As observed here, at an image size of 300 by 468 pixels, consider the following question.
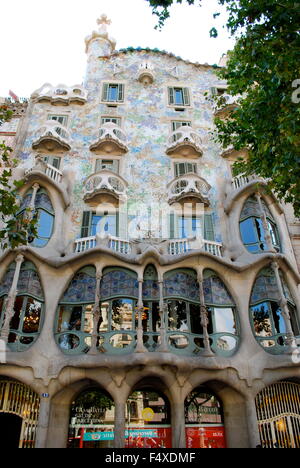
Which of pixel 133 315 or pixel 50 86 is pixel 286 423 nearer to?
pixel 133 315

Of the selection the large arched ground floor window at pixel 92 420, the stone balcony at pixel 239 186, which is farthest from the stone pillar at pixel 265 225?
the large arched ground floor window at pixel 92 420

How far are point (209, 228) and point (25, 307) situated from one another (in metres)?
9.20

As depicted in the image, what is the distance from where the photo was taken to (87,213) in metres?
17.9

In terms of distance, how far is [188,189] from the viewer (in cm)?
1797

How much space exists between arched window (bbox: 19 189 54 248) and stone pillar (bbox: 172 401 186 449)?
8586 mm

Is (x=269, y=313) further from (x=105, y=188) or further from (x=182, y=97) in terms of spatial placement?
(x=182, y=97)

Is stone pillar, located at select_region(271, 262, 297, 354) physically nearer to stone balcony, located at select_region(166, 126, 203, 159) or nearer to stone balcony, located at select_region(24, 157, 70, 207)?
stone balcony, located at select_region(166, 126, 203, 159)

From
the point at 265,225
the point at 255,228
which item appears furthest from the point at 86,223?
the point at 265,225

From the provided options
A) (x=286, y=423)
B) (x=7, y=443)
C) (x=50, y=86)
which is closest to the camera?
(x=7, y=443)

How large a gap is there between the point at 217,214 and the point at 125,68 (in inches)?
527

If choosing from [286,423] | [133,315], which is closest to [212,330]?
[133,315]
